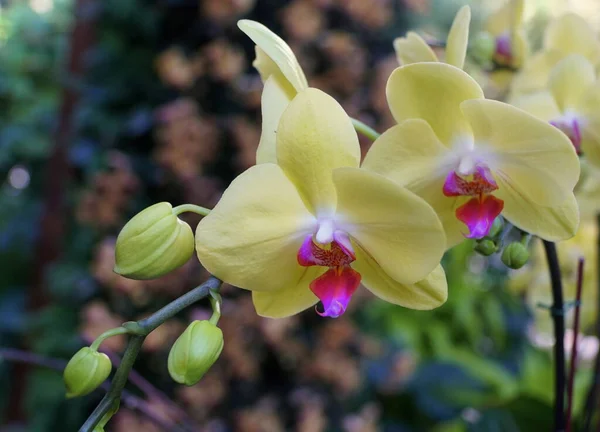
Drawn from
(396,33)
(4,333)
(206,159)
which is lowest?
(4,333)

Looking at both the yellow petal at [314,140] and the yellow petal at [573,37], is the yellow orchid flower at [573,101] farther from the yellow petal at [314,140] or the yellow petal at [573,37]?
the yellow petal at [314,140]

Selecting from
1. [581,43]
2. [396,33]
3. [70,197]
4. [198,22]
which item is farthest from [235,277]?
[396,33]

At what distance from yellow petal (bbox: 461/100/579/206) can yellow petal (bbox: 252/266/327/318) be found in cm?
14

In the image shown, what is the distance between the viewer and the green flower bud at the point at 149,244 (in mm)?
332

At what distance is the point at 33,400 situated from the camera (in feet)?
3.84

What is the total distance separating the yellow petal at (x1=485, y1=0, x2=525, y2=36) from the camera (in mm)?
565

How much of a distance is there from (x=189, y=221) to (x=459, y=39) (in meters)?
0.70

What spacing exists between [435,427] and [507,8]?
0.92m

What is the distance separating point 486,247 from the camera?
0.38 m

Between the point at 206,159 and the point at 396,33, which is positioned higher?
the point at 396,33

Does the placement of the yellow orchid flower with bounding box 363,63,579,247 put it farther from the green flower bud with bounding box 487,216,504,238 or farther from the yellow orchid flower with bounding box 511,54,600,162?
the yellow orchid flower with bounding box 511,54,600,162

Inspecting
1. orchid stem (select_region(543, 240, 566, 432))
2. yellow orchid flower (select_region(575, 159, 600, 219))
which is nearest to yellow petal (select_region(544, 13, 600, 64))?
yellow orchid flower (select_region(575, 159, 600, 219))

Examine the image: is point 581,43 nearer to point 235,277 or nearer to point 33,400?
point 235,277

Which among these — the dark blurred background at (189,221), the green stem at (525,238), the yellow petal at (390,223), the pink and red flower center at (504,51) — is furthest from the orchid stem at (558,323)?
the dark blurred background at (189,221)
